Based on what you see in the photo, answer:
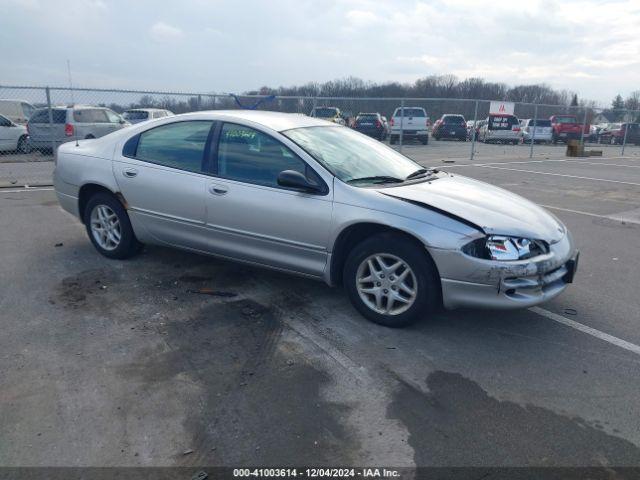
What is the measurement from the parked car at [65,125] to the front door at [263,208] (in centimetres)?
1168

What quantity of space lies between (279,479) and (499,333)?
86.1 inches

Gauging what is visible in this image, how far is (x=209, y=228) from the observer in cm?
454

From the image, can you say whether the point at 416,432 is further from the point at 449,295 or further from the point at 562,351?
the point at 562,351

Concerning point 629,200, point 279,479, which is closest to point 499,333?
point 279,479

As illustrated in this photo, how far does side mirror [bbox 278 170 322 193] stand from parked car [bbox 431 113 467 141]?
26.8m

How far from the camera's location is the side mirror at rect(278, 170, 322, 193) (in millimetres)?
3934

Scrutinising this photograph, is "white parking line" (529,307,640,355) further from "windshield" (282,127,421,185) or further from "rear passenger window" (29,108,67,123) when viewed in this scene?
"rear passenger window" (29,108,67,123)

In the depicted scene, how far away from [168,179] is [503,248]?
9.63ft

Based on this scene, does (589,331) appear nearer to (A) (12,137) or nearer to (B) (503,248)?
(B) (503,248)

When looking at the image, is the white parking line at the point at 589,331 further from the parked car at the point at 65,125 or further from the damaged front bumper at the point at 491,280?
the parked car at the point at 65,125

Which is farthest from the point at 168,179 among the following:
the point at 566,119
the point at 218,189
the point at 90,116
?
the point at 566,119

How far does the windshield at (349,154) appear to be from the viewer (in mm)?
4215

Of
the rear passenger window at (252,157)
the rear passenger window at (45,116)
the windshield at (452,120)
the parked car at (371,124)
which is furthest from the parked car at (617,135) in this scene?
the rear passenger window at (252,157)

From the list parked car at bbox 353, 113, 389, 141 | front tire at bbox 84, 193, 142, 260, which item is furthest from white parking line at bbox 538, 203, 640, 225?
parked car at bbox 353, 113, 389, 141
